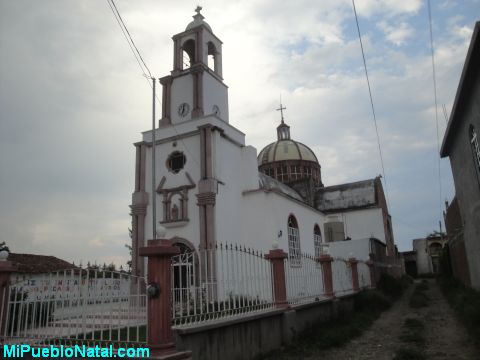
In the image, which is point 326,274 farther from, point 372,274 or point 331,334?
point 372,274

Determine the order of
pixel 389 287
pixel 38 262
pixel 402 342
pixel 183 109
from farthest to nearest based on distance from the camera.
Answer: pixel 389 287, pixel 183 109, pixel 38 262, pixel 402 342

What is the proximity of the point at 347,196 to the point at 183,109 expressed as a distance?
650 inches

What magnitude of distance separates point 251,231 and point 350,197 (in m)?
14.8

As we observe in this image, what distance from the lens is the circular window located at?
16891 millimetres

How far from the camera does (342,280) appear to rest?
13016 mm

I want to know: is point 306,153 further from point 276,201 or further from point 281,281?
point 281,281

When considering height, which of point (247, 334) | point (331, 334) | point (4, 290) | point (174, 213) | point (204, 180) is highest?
point (204, 180)

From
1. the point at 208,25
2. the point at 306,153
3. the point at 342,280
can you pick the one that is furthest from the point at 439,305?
the point at 306,153

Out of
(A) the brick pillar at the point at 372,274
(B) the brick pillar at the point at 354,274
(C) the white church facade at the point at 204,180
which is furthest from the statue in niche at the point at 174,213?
(A) the brick pillar at the point at 372,274

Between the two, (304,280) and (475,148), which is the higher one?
(475,148)

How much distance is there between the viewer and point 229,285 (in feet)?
22.9

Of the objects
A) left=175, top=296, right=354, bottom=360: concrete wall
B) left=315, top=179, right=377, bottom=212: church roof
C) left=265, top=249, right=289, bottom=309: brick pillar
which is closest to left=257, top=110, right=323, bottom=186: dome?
left=315, top=179, right=377, bottom=212: church roof

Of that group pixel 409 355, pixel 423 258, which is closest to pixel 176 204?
pixel 409 355

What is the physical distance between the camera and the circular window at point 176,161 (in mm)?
16891
